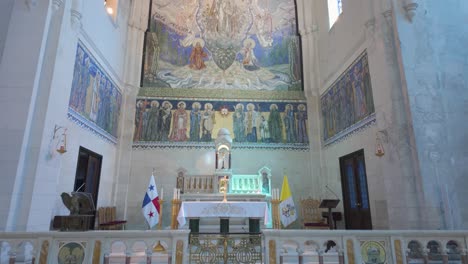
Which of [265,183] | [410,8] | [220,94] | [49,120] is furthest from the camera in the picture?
[220,94]

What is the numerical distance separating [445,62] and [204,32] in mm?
9250

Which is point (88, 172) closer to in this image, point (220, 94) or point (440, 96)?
point (220, 94)

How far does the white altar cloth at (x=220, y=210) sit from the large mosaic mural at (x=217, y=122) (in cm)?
490

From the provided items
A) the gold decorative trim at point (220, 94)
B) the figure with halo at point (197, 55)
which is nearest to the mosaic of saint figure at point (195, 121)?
the gold decorative trim at point (220, 94)

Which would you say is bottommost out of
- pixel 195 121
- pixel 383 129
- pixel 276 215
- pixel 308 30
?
pixel 276 215

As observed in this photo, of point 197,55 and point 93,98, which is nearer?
point 93,98

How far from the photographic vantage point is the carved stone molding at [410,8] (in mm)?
6547

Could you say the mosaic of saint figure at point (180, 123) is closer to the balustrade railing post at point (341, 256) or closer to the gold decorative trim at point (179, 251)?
the gold decorative trim at point (179, 251)

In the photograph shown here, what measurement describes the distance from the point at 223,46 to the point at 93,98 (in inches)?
241

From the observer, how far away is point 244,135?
11.6m

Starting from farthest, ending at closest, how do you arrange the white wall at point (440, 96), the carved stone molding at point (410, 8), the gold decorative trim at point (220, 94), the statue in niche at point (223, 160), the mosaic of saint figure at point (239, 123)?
the gold decorative trim at point (220, 94)
the mosaic of saint figure at point (239, 123)
the statue in niche at point (223, 160)
the carved stone molding at point (410, 8)
the white wall at point (440, 96)

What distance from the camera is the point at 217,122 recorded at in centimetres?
1162

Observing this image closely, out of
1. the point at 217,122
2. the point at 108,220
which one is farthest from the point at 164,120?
the point at 108,220

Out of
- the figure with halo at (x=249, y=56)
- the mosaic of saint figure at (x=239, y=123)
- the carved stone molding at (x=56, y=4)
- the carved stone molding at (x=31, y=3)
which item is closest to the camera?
the carved stone molding at (x=31, y=3)
